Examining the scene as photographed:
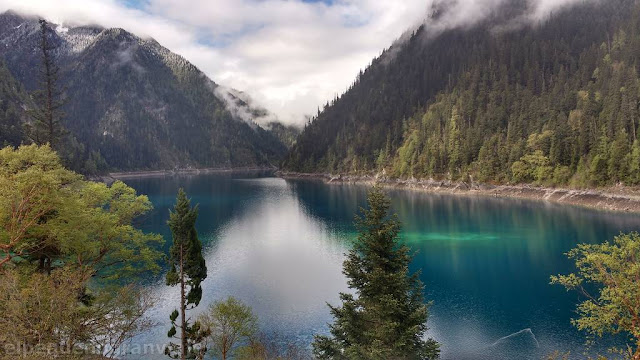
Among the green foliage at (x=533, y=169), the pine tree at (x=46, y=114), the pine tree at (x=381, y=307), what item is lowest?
the pine tree at (x=381, y=307)

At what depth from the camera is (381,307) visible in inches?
993

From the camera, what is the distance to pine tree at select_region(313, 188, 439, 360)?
2484cm

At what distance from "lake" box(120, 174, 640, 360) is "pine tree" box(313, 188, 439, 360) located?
599 inches

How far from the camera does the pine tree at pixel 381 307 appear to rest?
24.8 m

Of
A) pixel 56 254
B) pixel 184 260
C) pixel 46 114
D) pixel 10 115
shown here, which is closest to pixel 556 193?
pixel 184 260

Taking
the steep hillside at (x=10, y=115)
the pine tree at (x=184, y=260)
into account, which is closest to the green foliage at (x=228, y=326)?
the pine tree at (x=184, y=260)

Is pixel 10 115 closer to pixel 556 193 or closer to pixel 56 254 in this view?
pixel 56 254

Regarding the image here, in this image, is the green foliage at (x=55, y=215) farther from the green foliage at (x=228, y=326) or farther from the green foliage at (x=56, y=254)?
the green foliage at (x=228, y=326)

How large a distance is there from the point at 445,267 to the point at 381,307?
152ft

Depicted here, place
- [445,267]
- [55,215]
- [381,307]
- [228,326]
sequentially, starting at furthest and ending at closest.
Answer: [445,267]
[228,326]
[55,215]
[381,307]

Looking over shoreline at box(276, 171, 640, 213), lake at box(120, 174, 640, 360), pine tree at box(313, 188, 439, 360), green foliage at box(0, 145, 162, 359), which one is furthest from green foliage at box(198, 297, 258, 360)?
shoreline at box(276, 171, 640, 213)

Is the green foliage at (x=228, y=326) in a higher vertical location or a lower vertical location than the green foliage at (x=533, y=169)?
lower

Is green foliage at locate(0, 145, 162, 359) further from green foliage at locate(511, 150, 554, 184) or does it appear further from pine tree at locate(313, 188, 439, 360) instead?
green foliage at locate(511, 150, 554, 184)

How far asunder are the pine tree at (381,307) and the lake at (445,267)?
49.9ft
